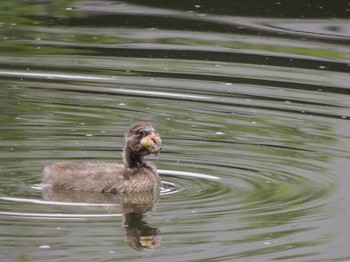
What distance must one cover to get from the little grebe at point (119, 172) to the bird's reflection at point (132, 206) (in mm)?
88

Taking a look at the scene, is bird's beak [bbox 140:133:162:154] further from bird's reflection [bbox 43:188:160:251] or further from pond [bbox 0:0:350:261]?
bird's reflection [bbox 43:188:160:251]

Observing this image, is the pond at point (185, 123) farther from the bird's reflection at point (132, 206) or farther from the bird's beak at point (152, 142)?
the bird's beak at point (152, 142)

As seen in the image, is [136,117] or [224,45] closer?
[136,117]

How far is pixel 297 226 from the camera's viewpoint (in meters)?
11.4

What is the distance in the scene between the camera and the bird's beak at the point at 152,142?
13.3 m

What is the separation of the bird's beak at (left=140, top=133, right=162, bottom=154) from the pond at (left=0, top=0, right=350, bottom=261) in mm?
331

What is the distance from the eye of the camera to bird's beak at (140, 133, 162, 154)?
1327cm

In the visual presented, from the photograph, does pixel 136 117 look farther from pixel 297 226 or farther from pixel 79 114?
pixel 297 226

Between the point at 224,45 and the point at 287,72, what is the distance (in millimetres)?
1470

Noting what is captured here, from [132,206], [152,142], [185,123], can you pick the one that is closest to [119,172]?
[152,142]

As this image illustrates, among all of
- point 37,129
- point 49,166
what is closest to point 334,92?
point 37,129

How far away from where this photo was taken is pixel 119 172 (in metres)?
13.2

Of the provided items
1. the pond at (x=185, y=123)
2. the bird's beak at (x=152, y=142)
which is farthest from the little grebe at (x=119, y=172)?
the pond at (x=185, y=123)

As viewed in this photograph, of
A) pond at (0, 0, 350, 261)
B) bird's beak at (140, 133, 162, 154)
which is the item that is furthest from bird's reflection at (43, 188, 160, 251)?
bird's beak at (140, 133, 162, 154)
